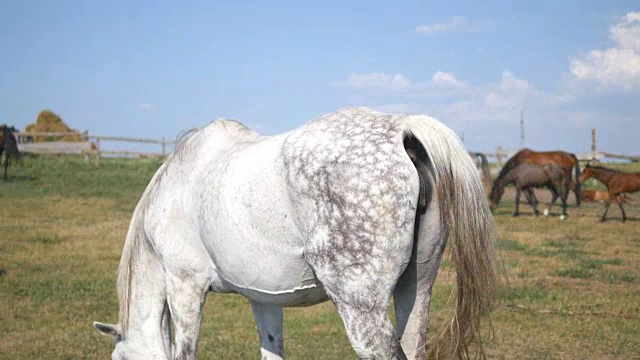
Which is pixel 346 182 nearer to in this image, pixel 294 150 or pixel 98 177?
pixel 294 150

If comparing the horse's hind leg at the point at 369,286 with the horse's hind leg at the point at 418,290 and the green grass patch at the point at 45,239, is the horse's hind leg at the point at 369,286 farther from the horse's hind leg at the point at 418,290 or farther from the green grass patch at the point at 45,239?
the green grass patch at the point at 45,239

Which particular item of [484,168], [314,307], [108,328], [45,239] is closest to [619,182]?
[484,168]

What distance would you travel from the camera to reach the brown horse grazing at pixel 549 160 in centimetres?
1964

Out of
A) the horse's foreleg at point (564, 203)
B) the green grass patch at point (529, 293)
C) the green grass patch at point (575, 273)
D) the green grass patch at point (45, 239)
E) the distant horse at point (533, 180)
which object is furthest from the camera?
the distant horse at point (533, 180)

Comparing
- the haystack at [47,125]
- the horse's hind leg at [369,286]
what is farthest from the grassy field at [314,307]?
the haystack at [47,125]

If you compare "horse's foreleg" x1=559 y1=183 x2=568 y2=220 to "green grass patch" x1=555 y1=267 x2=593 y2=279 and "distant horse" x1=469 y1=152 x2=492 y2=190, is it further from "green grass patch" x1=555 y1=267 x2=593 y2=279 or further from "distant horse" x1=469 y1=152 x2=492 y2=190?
"green grass patch" x1=555 y1=267 x2=593 y2=279

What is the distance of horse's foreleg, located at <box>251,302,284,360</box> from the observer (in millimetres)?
4621

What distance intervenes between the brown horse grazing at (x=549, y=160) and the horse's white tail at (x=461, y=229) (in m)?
16.2

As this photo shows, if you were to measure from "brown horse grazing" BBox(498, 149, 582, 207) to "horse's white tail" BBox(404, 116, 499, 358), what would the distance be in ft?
53.1

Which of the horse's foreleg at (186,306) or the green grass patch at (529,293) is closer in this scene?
the horse's foreleg at (186,306)

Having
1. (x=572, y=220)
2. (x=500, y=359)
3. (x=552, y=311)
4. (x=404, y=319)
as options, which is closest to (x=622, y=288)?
(x=552, y=311)

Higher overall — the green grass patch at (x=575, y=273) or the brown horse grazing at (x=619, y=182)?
the brown horse grazing at (x=619, y=182)

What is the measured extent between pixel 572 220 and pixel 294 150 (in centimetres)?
1515

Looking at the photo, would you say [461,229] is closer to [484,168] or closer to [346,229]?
[346,229]
